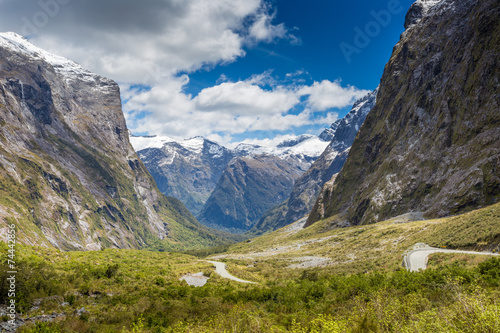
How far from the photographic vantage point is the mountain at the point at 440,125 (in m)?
95.9

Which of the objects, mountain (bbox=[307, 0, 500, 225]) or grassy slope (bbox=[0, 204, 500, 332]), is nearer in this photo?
grassy slope (bbox=[0, 204, 500, 332])

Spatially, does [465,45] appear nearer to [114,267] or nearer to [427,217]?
[427,217]

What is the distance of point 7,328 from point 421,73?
18730 centimetres

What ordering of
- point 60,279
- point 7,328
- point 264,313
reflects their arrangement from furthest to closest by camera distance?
point 60,279
point 264,313
point 7,328

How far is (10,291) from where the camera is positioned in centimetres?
2147

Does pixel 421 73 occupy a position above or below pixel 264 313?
above

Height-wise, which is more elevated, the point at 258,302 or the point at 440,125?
the point at 440,125

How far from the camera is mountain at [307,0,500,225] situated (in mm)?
95938

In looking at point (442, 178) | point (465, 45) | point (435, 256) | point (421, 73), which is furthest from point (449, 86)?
point (435, 256)

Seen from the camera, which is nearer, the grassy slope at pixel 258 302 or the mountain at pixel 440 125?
the grassy slope at pixel 258 302

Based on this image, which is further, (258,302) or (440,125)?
(440,125)

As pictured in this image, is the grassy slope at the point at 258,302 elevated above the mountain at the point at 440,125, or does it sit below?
below

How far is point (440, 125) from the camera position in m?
124

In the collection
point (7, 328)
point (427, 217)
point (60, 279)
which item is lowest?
point (427, 217)
